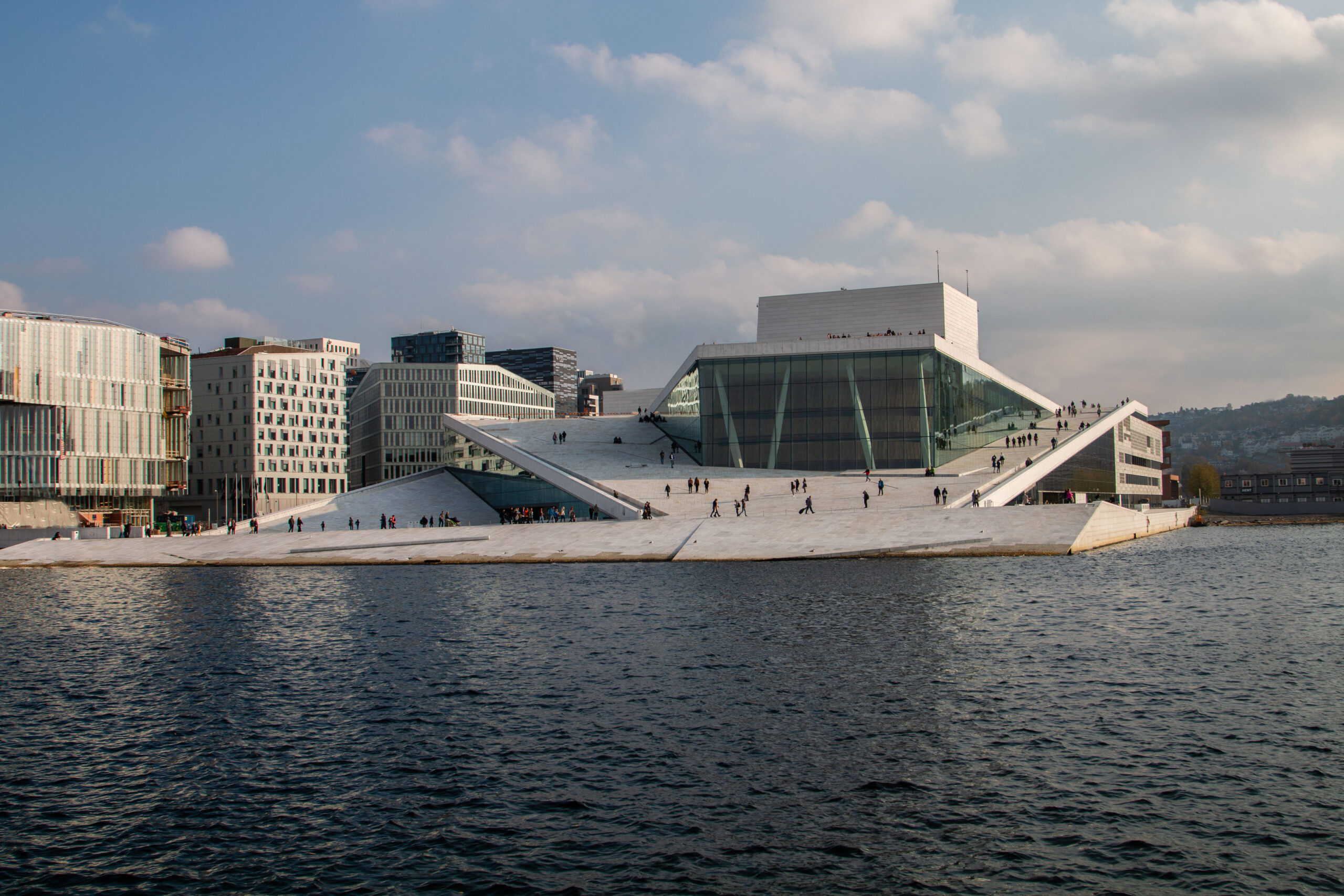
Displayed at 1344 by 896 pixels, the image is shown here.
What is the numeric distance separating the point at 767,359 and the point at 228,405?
64.9m

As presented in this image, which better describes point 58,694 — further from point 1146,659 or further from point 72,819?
point 1146,659

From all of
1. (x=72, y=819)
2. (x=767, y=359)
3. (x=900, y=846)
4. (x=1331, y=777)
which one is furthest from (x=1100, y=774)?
(x=767, y=359)

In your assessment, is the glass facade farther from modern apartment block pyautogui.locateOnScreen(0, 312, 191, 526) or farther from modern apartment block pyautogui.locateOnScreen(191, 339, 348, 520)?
modern apartment block pyautogui.locateOnScreen(191, 339, 348, 520)

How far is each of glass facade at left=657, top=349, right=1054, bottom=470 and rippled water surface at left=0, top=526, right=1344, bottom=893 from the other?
34194mm

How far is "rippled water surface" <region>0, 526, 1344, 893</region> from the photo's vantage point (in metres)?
10.8

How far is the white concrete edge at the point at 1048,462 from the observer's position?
53625 millimetres

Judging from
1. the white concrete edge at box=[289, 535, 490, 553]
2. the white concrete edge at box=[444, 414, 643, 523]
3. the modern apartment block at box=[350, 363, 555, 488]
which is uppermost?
the modern apartment block at box=[350, 363, 555, 488]

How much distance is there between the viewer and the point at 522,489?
67625 mm

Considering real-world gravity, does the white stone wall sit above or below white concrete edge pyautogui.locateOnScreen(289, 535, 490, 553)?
above

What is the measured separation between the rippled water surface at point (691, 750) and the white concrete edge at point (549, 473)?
25.9 meters

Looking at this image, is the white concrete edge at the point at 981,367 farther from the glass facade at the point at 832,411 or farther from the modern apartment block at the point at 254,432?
the modern apartment block at the point at 254,432

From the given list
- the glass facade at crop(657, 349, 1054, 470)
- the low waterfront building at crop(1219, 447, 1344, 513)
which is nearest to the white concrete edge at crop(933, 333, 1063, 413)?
the glass facade at crop(657, 349, 1054, 470)

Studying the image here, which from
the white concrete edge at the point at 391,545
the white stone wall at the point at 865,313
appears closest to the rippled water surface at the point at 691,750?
the white concrete edge at the point at 391,545

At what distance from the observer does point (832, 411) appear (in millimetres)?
64125
